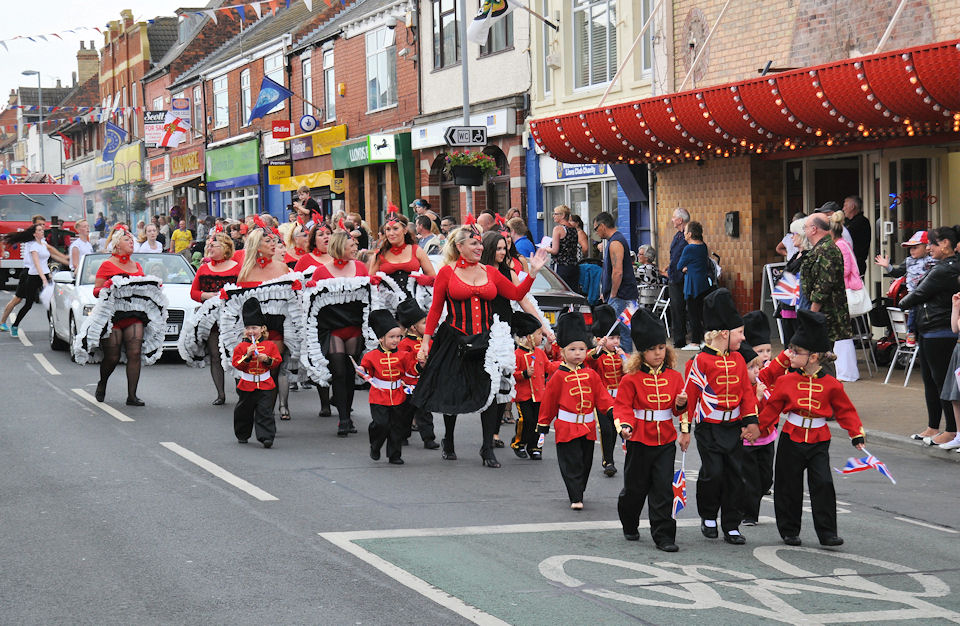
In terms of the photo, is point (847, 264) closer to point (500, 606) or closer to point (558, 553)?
point (558, 553)

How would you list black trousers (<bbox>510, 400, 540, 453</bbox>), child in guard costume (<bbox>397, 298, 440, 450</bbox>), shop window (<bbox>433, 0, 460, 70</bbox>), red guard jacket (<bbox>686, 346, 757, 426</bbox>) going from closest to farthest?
red guard jacket (<bbox>686, 346, 757, 426</bbox>) < black trousers (<bbox>510, 400, 540, 453</bbox>) < child in guard costume (<bbox>397, 298, 440, 450</bbox>) < shop window (<bbox>433, 0, 460, 70</bbox>)

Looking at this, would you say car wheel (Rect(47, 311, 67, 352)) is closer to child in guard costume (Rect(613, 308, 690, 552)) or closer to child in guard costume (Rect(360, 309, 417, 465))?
child in guard costume (Rect(360, 309, 417, 465))

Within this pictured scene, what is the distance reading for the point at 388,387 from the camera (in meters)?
9.97

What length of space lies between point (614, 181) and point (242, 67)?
927 inches

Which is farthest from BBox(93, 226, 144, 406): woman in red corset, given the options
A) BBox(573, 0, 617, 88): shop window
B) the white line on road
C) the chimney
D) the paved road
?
the chimney

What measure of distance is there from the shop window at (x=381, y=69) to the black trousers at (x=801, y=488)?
25054 millimetres

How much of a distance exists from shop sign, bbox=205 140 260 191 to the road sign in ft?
74.5

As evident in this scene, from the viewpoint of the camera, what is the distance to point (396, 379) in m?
9.98

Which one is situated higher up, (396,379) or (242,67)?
(242,67)

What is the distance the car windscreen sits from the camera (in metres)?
18.3

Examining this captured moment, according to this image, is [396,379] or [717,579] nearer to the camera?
[717,579]

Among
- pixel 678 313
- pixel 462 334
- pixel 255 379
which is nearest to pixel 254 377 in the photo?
pixel 255 379

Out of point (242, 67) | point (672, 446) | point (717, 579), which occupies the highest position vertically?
point (242, 67)

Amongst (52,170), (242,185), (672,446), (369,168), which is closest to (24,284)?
(369,168)
